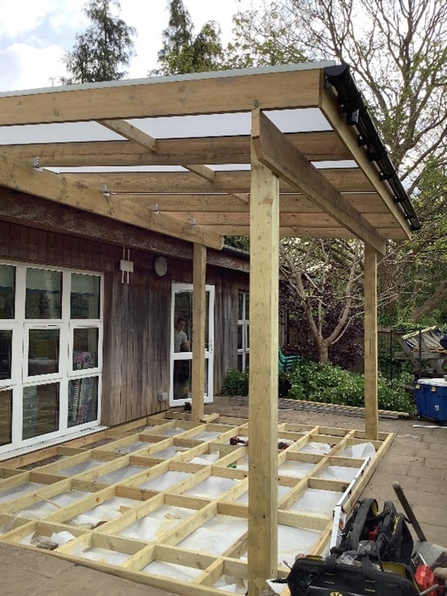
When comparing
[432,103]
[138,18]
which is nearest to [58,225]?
[432,103]

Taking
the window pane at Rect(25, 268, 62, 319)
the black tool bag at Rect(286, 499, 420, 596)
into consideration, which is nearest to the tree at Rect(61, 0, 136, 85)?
the window pane at Rect(25, 268, 62, 319)

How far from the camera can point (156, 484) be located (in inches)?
186

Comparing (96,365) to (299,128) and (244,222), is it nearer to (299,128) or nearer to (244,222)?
(244,222)

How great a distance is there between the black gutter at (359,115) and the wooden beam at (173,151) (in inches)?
6.1

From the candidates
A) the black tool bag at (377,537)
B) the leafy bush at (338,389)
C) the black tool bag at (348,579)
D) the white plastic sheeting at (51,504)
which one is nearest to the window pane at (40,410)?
the white plastic sheeting at (51,504)

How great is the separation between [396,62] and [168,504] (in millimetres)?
12961

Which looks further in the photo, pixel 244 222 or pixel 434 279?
pixel 434 279

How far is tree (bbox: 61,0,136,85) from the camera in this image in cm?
2264

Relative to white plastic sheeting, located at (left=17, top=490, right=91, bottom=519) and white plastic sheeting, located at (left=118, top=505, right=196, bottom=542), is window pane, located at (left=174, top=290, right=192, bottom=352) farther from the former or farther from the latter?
white plastic sheeting, located at (left=118, top=505, right=196, bottom=542)

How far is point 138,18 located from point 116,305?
22029 millimetres

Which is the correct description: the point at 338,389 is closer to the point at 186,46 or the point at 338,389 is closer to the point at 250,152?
the point at 250,152

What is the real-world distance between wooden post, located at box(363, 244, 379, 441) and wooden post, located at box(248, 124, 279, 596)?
3.52 m

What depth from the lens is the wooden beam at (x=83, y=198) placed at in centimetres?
398

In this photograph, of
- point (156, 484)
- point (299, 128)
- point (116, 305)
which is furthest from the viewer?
point (116, 305)
